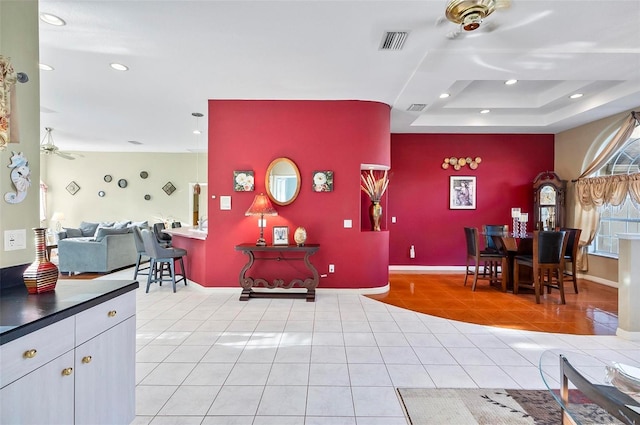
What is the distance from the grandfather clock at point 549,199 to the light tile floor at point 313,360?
3.42 metres

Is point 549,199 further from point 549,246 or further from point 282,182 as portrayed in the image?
point 282,182

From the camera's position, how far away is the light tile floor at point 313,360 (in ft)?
6.48

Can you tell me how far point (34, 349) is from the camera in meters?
1.14

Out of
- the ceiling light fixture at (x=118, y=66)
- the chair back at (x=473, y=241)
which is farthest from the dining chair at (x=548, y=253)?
the ceiling light fixture at (x=118, y=66)

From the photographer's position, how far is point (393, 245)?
252 inches

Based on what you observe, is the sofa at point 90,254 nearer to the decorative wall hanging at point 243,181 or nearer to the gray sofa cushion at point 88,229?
the gray sofa cushion at point 88,229

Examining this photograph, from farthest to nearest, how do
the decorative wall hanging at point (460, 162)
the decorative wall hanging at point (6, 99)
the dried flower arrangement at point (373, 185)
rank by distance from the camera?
1. the decorative wall hanging at point (460, 162)
2. the dried flower arrangement at point (373, 185)
3. the decorative wall hanging at point (6, 99)

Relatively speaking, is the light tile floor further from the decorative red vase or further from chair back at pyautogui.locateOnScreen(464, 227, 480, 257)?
chair back at pyautogui.locateOnScreen(464, 227, 480, 257)

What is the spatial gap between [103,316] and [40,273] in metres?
0.39

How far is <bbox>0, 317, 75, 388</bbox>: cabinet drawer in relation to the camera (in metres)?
1.04

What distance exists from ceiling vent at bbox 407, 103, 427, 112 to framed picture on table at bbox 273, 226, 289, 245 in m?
2.71

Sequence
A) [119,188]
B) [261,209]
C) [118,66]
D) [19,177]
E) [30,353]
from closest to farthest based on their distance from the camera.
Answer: [30,353] < [19,177] < [118,66] < [261,209] < [119,188]

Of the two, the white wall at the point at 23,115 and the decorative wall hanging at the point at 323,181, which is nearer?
the white wall at the point at 23,115

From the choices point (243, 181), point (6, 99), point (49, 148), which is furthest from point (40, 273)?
point (49, 148)
